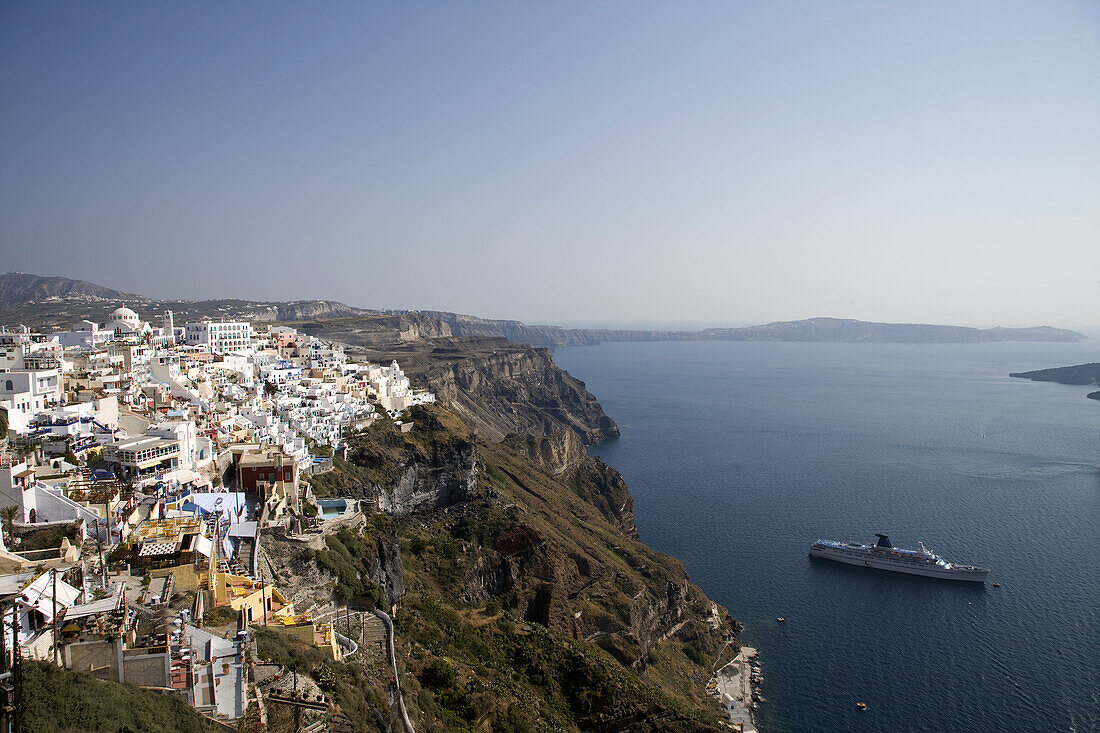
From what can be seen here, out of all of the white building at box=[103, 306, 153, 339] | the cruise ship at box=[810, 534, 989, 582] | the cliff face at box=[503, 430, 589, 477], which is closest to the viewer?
the cruise ship at box=[810, 534, 989, 582]

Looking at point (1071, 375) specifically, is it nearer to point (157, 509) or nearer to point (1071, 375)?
point (1071, 375)

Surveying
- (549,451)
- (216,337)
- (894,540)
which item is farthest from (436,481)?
(894,540)

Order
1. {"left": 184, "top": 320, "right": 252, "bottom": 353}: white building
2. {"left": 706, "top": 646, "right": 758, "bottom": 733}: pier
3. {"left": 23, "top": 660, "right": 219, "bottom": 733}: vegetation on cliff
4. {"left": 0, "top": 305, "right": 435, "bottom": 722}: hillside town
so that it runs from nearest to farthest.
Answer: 1. {"left": 23, "top": 660, "right": 219, "bottom": 733}: vegetation on cliff
2. {"left": 0, "top": 305, "right": 435, "bottom": 722}: hillside town
3. {"left": 706, "top": 646, "right": 758, "bottom": 733}: pier
4. {"left": 184, "top": 320, "right": 252, "bottom": 353}: white building

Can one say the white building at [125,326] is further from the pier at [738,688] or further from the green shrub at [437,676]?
the pier at [738,688]

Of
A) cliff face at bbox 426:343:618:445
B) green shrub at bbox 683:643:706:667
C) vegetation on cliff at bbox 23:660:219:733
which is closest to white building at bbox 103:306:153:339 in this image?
cliff face at bbox 426:343:618:445

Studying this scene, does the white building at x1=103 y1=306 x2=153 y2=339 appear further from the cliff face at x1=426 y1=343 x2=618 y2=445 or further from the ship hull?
the ship hull

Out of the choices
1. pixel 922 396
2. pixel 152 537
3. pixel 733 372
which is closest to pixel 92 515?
pixel 152 537
